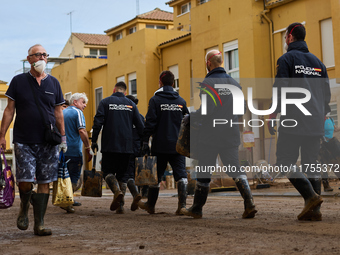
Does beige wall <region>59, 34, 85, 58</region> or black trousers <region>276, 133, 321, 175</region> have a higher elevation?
beige wall <region>59, 34, 85, 58</region>

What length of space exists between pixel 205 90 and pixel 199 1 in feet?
105

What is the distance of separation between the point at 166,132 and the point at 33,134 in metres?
2.64

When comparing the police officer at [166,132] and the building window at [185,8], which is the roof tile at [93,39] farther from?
the police officer at [166,132]

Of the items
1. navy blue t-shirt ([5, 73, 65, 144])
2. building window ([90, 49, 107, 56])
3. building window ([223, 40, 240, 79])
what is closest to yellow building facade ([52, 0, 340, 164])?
building window ([223, 40, 240, 79])

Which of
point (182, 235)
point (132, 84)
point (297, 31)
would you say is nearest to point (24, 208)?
point (182, 235)

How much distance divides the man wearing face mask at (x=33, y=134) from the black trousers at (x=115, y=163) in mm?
3000

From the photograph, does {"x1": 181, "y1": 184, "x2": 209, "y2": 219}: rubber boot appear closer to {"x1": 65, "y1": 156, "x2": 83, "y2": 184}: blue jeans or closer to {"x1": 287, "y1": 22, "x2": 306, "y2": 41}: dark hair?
{"x1": 287, "y1": 22, "x2": 306, "y2": 41}: dark hair

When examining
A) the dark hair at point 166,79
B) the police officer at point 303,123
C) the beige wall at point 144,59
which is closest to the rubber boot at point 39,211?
the police officer at point 303,123

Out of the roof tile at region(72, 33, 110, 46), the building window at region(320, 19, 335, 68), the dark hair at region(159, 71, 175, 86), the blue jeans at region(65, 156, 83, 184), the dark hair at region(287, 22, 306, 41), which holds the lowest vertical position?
the blue jeans at region(65, 156, 83, 184)

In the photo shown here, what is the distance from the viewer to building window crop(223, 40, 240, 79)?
95.9ft

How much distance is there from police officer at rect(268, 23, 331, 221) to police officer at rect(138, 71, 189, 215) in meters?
2.03

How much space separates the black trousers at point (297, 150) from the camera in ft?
24.0

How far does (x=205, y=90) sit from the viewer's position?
319 inches

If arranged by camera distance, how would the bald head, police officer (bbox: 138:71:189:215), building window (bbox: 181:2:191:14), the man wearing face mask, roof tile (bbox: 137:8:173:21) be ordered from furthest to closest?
roof tile (bbox: 137:8:173:21), building window (bbox: 181:2:191:14), police officer (bbox: 138:71:189:215), the bald head, the man wearing face mask
